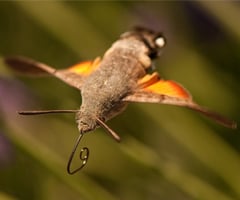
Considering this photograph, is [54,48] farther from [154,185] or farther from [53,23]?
[154,185]

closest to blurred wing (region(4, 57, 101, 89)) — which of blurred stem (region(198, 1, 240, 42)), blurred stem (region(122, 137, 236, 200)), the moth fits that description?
the moth

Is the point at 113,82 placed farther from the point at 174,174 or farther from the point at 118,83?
the point at 174,174

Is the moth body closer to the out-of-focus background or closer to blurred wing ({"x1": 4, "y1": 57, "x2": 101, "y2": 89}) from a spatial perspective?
blurred wing ({"x1": 4, "y1": 57, "x2": 101, "y2": 89})

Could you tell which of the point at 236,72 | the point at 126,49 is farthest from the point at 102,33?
the point at 126,49

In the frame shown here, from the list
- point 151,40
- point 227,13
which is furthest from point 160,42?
point 227,13

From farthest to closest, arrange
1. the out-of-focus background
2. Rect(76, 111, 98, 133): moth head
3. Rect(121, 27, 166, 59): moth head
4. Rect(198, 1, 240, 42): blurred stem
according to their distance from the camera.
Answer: Rect(198, 1, 240, 42): blurred stem < the out-of-focus background < Rect(121, 27, 166, 59): moth head < Rect(76, 111, 98, 133): moth head

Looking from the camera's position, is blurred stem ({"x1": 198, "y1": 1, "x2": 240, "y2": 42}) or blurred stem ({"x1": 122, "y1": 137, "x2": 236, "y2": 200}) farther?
blurred stem ({"x1": 198, "y1": 1, "x2": 240, "y2": 42})

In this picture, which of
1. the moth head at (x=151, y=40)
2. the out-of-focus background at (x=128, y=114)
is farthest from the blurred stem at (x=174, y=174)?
the moth head at (x=151, y=40)
